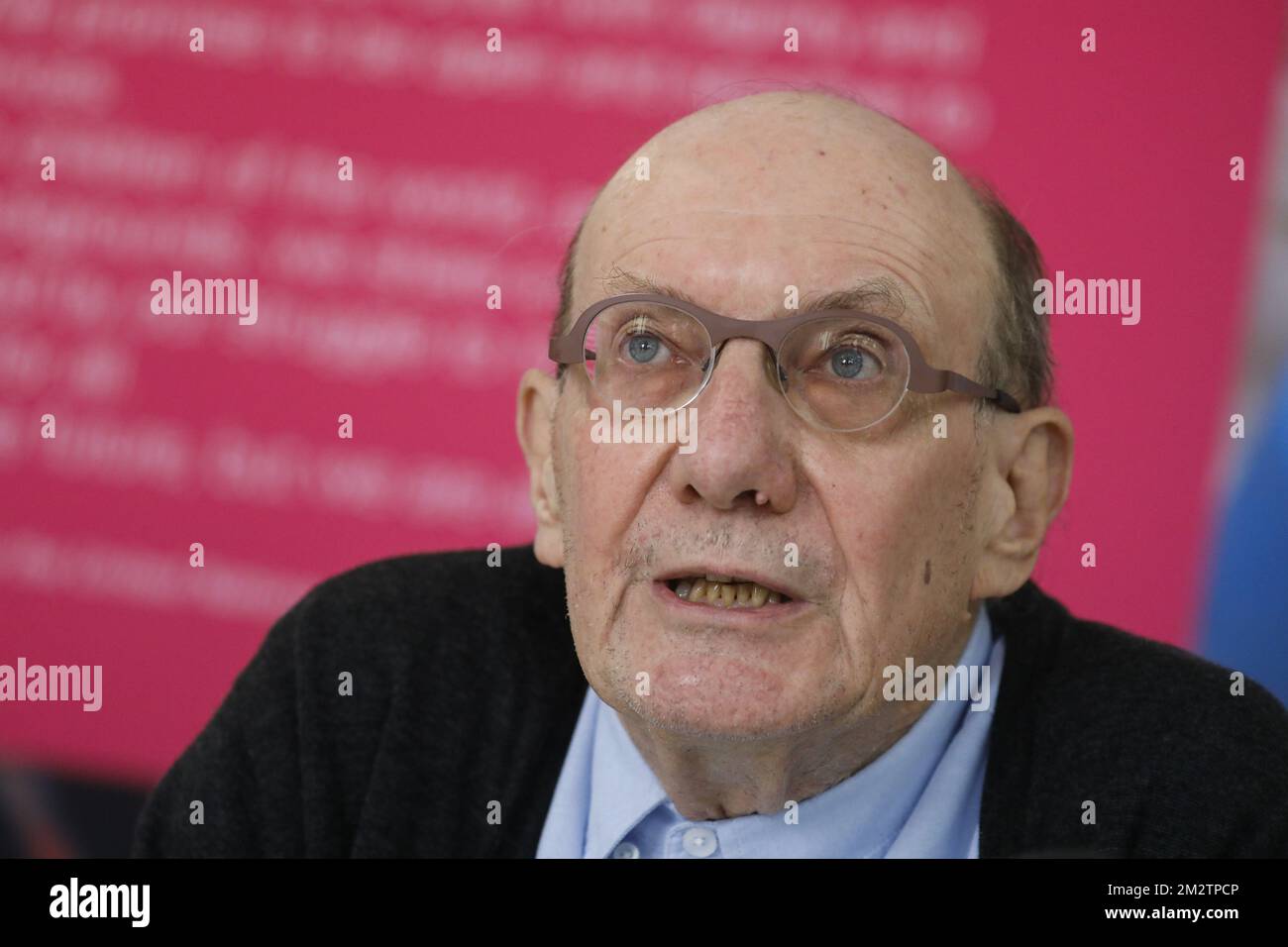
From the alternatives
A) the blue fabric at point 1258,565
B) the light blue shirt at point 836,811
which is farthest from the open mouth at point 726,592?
the blue fabric at point 1258,565

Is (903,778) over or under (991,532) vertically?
under

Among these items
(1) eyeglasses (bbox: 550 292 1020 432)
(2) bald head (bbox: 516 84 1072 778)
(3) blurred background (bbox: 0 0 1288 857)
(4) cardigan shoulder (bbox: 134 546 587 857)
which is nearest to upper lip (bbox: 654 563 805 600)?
(2) bald head (bbox: 516 84 1072 778)

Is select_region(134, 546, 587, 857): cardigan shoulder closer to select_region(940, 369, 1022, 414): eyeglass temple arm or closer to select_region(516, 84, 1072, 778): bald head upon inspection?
select_region(516, 84, 1072, 778): bald head

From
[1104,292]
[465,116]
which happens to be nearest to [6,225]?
[465,116]

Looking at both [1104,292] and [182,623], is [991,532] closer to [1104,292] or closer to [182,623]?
[1104,292]

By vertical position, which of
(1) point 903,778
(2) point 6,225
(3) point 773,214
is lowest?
(1) point 903,778

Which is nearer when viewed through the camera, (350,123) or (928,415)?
→ (928,415)

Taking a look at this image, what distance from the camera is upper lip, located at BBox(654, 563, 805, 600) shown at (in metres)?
1.38

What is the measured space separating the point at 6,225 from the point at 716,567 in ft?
7.38

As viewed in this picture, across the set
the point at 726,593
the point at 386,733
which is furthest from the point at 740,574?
the point at 386,733

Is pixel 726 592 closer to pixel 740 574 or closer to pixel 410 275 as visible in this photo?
pixel 740 574
